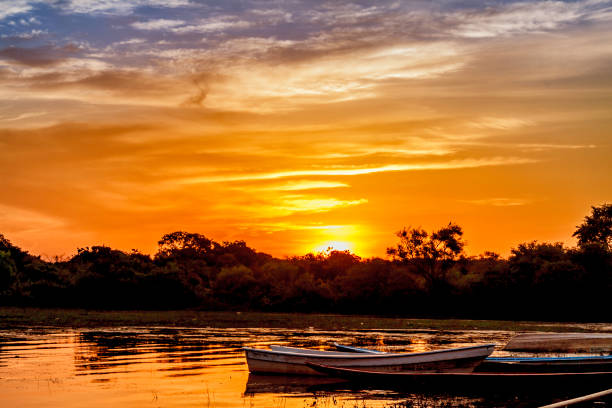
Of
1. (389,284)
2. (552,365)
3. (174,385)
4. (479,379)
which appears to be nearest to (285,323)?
(389,284)

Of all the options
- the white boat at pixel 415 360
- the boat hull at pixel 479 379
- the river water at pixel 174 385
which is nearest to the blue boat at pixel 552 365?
the white boat at pixel 415 360

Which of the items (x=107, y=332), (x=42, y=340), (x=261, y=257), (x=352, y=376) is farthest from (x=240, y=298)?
(x=352, y=376)

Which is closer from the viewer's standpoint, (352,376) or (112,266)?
(352,376)

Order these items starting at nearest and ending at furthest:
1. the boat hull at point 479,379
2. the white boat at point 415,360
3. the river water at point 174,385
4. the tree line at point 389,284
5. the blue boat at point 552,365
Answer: the river water at point 174,385, the boat hull at point 479,379, the white boat at point 415,360, the blue boat at point 552,365, the tree line at point 389,284

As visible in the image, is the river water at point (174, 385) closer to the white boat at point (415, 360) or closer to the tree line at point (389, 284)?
the white boat at point (415, 360)

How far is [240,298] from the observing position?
8731 centimetres

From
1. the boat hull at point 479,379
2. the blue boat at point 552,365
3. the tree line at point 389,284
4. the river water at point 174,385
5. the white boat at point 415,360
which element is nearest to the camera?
the river water at point 174,385

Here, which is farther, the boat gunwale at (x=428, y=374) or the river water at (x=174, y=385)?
the boat gunwale at (x=428, y=374)

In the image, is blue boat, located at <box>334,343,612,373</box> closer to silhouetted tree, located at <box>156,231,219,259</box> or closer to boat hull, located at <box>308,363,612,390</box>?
boat hull, located at <box>308,363,612,390</box>

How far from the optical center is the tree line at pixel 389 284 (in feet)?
231

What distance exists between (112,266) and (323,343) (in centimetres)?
5629

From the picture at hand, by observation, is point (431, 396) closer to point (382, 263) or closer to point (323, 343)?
point (323, 343)

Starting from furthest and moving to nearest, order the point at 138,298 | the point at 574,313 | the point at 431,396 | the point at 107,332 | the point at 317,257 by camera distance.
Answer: the point at 317,257 < the point at 138,298 < the point at 574,313 < the point at 107,332 < the point at 431,396

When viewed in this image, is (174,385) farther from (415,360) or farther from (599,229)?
(599,229)
